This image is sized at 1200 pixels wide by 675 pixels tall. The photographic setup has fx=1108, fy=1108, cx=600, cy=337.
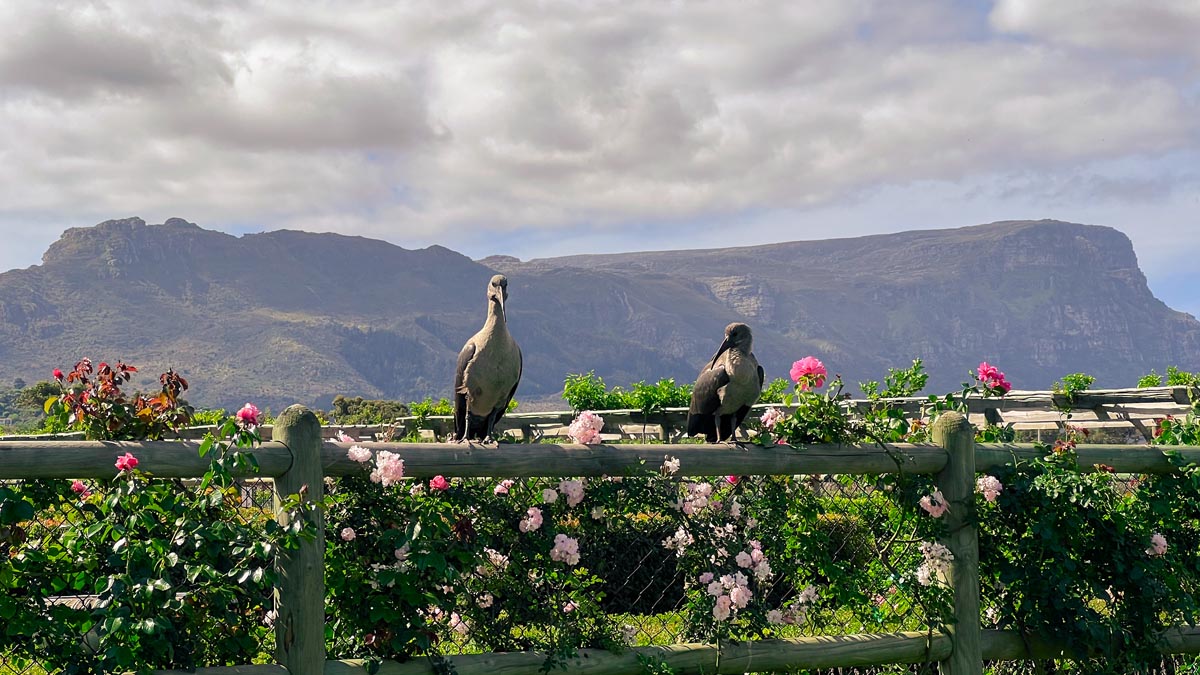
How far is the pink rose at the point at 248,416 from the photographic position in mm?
4148

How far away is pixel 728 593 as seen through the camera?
16.6 feet

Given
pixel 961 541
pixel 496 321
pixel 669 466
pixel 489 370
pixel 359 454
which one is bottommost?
pixel 961 541

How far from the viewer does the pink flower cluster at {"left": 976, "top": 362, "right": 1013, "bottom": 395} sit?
18.5 ft

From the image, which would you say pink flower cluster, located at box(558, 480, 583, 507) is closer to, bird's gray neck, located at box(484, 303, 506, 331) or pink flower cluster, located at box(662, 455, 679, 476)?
pink flower cluster, located at box(662, 455, 679, 476)

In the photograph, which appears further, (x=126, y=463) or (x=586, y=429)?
(x=586, y=429)

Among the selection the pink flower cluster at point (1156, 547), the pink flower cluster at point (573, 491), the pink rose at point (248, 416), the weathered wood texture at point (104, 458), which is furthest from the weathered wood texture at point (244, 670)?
the pink flower cluster at point (1156, 547)

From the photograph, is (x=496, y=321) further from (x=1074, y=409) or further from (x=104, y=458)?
(x=1074, y=409)

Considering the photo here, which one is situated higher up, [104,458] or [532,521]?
[104,458]

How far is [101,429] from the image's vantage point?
4230 mm

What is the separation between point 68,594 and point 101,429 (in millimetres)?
661

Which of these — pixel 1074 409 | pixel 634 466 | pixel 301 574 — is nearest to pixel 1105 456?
pixel 634 466

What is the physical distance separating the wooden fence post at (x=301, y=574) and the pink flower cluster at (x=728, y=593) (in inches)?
68.6

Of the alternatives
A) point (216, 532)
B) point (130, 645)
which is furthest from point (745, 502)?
point (130, 645)

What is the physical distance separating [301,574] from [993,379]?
11.6 feet
